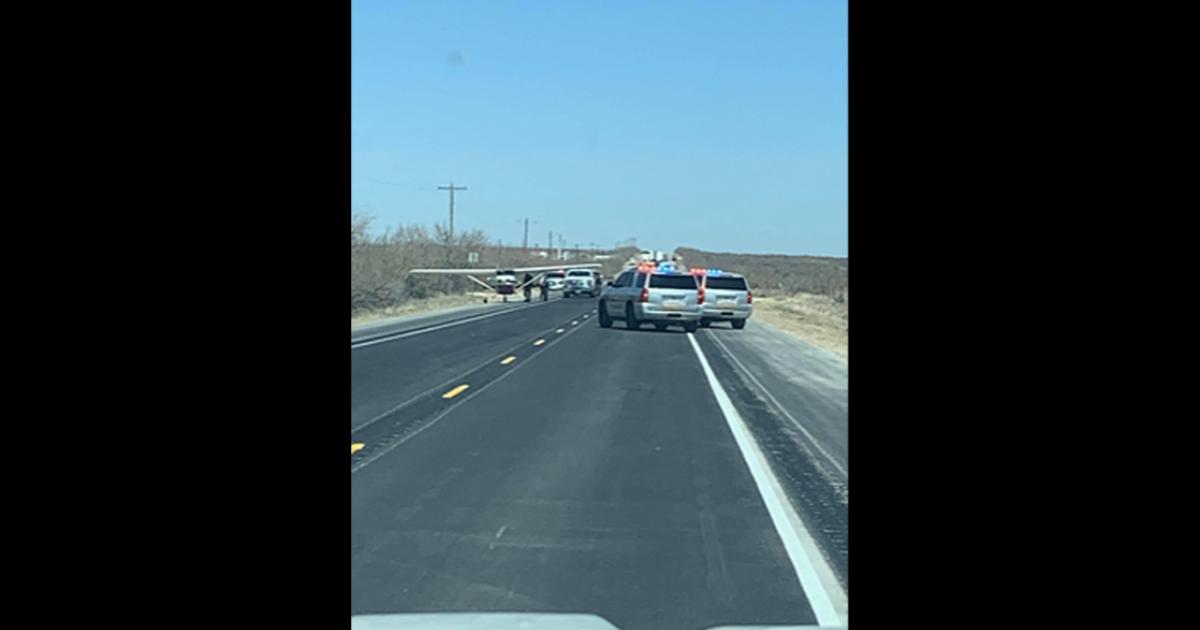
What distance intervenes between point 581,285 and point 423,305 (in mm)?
13399

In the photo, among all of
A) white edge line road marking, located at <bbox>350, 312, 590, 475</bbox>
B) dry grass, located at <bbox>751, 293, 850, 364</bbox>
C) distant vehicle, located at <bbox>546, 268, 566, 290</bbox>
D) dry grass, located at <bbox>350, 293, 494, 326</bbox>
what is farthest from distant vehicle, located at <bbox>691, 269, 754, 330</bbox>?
distant vehicle, located at <bbox>546, 268, 566, 290</bbox>

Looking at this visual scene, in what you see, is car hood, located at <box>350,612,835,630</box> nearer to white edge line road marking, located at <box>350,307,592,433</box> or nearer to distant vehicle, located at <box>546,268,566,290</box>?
white edge line road marking, located at <box>350,307,592,433</box>

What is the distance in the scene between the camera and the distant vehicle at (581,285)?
7094 cm

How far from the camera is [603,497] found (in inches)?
357

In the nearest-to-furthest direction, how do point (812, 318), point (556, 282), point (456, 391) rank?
point (456, 391)
point (812, 318)
point (556, 282)

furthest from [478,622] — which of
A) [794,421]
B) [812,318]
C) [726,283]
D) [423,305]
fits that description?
[423,305]

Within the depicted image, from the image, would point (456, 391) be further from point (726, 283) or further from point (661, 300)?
point (726, 283)
